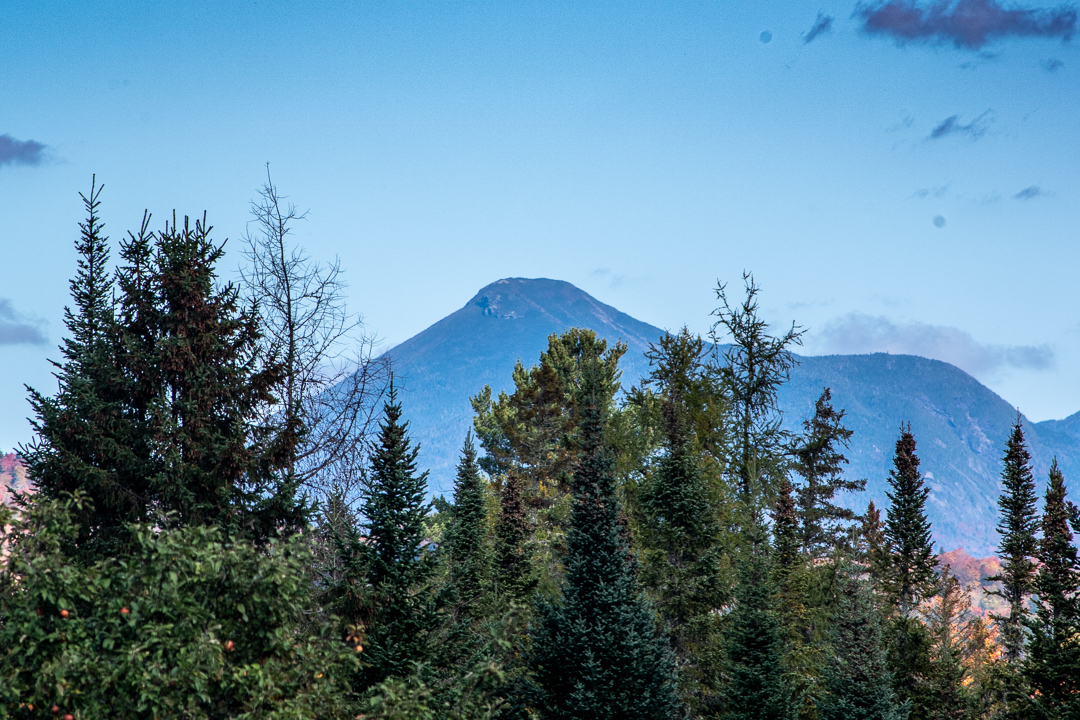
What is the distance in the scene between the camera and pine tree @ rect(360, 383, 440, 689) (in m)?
17.4

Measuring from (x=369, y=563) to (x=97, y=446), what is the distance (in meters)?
6.11

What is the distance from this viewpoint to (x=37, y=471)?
1872cm

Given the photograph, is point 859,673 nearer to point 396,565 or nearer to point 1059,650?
point 1059,650

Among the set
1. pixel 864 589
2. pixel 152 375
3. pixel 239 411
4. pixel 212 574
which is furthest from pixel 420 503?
pixel 864 589

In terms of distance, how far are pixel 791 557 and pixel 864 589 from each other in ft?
36.0

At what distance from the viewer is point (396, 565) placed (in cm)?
1786

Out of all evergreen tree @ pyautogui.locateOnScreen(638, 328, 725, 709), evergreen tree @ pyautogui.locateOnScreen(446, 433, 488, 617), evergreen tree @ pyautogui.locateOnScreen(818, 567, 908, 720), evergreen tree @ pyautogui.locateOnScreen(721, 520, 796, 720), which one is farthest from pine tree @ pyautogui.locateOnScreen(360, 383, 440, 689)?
evergreen tree @ pyautogui.locateOnScreen(446, 433, 488, 617)

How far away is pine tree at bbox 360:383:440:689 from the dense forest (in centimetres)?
5

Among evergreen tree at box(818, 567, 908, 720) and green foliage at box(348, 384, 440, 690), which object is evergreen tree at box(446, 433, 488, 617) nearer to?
evergreen tree at box(818, 567, 908, 720)

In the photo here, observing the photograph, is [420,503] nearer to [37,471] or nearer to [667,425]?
[37,471]

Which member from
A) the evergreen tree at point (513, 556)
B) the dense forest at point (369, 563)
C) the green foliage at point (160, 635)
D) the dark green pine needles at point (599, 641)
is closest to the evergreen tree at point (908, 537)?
the dense forest at point (369, 563)

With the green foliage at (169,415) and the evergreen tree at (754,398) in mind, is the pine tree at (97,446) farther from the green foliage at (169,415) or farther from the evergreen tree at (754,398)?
the evergreen tree at (754,398)

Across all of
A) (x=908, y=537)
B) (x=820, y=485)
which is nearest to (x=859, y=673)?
(x=908, y=537)

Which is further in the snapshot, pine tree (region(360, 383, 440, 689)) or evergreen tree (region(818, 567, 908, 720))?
evergreen tree (region(818, 567, 908, 720))
